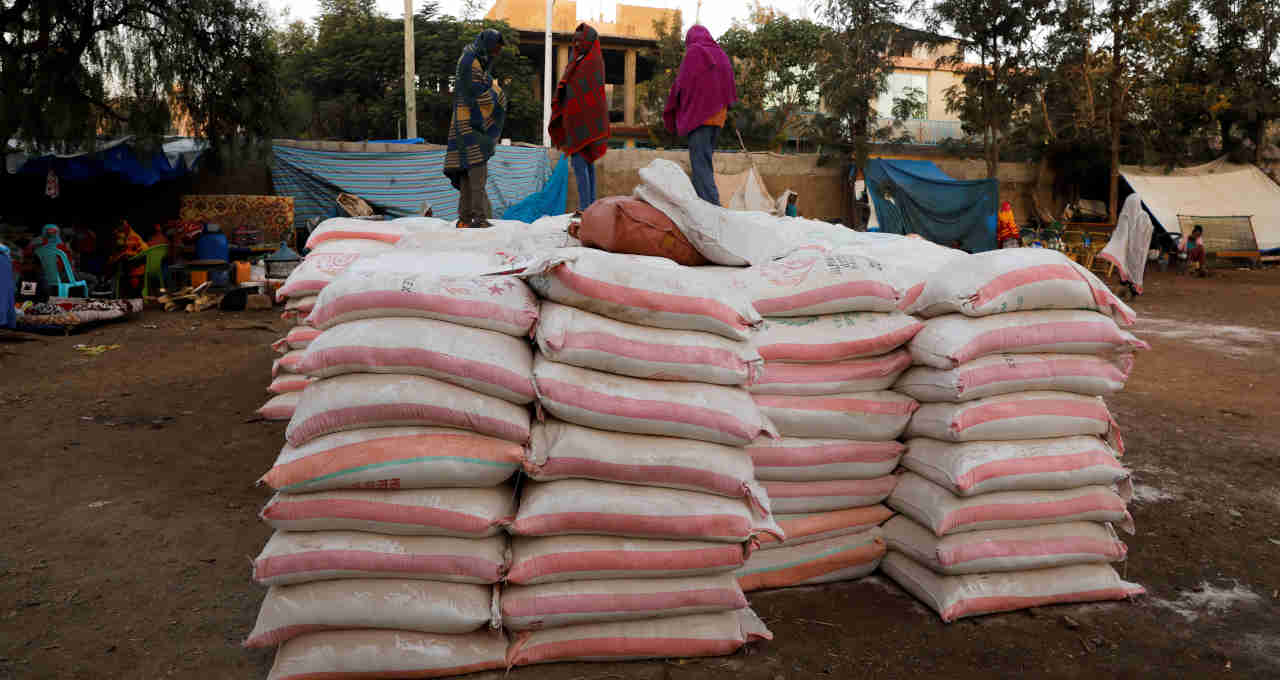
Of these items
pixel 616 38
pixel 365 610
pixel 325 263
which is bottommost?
pixel 365 610

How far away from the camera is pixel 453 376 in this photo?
2.04m

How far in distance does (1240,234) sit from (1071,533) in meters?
16.0

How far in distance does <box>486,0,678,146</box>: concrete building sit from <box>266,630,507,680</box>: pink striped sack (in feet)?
75.5

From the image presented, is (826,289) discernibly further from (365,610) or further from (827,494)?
(365,610)

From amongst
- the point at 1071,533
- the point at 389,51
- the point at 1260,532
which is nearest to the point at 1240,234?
the point at 1260,532

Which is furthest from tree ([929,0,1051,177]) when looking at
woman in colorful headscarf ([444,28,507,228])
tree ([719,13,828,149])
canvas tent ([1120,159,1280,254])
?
woman in colorful headscarf ([444,28,507,228])

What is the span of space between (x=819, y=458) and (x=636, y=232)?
3.09ft

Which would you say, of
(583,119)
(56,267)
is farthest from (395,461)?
(56,267)

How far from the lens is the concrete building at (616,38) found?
24.4 metres

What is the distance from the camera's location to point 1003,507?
7.74 ft

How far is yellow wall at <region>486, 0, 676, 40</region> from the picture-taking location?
2456cm

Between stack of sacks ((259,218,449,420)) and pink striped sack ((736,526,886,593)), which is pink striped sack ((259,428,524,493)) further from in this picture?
stack of sacks ((259,218,449,420))

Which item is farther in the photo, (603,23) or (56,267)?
(603,23)

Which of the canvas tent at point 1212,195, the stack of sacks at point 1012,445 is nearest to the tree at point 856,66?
the canvas tent at point 1212,195
